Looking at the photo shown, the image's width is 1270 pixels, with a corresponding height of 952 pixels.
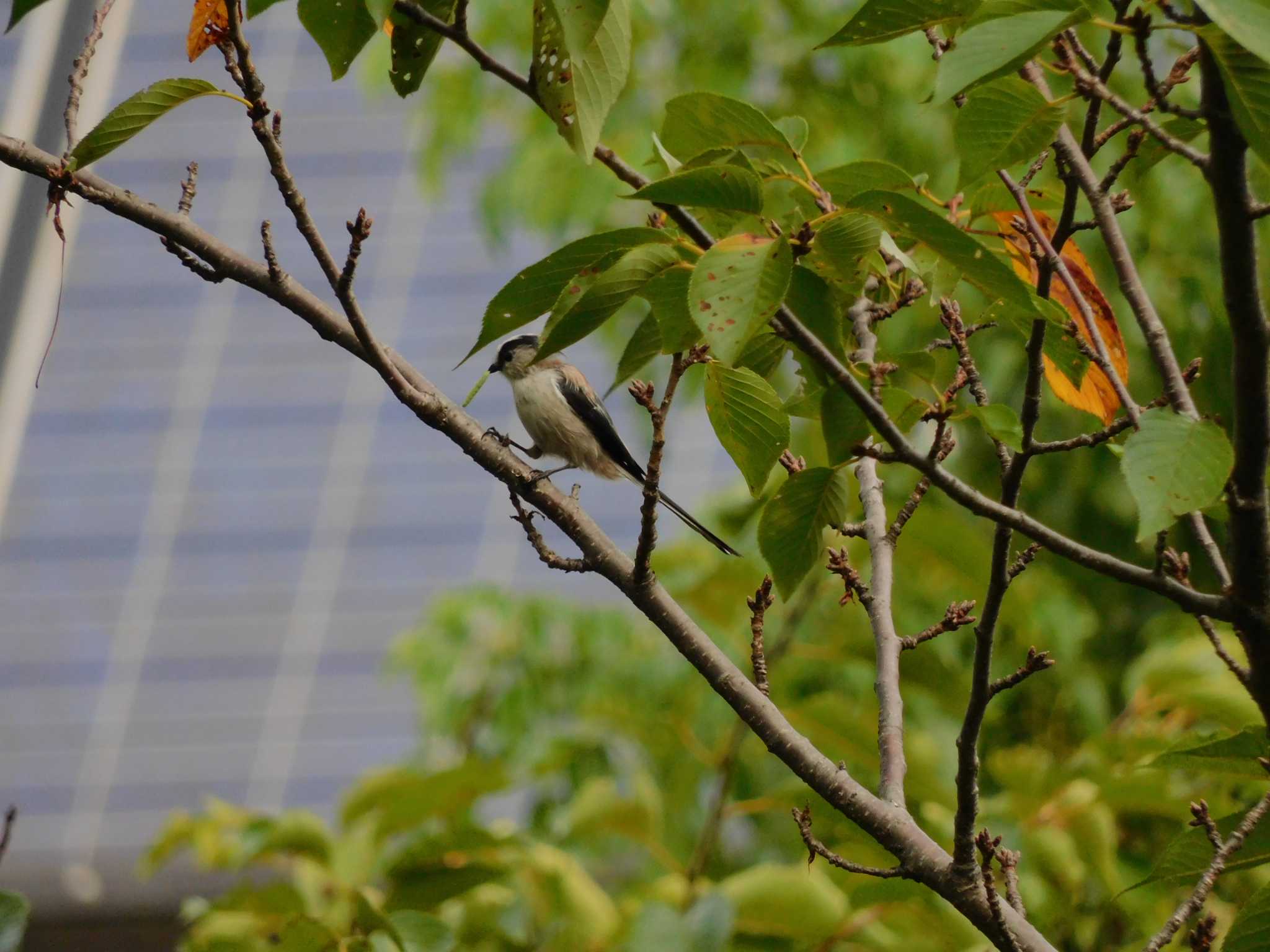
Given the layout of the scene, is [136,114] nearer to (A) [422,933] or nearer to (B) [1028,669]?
(B) [1028,669]

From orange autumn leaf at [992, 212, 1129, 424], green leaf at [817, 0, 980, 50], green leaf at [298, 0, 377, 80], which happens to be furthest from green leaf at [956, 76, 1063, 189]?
green leaf at [298, 0, 377, 80]

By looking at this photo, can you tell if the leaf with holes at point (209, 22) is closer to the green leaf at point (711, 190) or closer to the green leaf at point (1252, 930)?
the green leaf at point (711, 190)

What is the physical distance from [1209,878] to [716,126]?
42.2 inches

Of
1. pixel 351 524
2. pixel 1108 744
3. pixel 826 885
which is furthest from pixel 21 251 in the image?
pixel 351 524

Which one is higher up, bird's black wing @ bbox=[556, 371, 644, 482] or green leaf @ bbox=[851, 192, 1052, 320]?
bird's black wing @ bbox=[556, 371, 644, 482]

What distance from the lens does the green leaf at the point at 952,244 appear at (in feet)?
4.15

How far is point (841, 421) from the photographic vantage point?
1.44 m

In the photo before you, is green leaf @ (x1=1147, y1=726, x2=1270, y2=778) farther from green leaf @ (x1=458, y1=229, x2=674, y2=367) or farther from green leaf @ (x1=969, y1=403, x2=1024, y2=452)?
green leaf @ (x1=458, y1=229, x2=674, y2=367)

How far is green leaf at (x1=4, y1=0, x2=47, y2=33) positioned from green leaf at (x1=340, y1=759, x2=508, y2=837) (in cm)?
183

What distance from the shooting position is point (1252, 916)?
150 centimetres

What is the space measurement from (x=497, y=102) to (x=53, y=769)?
753cm

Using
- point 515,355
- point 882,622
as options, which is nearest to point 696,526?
point 882,622

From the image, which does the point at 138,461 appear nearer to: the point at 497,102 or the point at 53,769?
the point at 53,769

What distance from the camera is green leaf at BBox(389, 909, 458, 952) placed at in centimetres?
229
